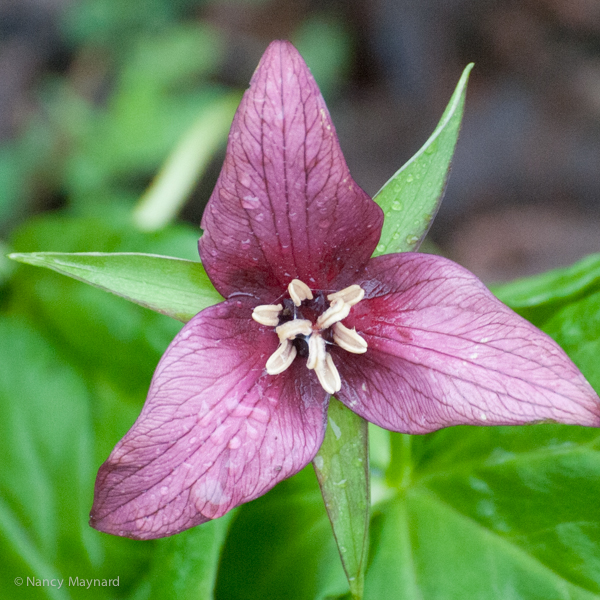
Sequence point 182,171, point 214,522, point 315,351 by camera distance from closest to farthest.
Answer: point 315,351 < point 214,522 < point 182,171

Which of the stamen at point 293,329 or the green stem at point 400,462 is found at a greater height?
the stamen at point 293,329

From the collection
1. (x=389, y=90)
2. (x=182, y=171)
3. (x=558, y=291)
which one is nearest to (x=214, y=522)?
(x=558, y=291)

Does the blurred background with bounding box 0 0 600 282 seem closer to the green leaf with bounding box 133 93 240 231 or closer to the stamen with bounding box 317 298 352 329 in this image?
the green leaf with bounding box 133 93 240 231

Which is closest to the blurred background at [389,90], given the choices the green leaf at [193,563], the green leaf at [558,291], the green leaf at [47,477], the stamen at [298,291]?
the green leaf at [47,477]

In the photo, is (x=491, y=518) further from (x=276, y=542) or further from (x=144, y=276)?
(x=144, y=276)

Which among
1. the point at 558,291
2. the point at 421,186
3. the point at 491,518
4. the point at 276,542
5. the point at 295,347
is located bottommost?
the point at 491,518

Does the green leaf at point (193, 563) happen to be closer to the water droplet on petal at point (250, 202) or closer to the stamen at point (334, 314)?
the stamen at point (334, 314)

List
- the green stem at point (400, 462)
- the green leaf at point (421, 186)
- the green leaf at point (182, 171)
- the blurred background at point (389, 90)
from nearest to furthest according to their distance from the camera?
the green leaf at point (421, 186) < the green stem at point (400, 462) < the green leaf at point (182, 171) < the blurred background at point (389, 90)

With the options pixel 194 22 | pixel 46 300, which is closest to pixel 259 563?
pixel 46 300
